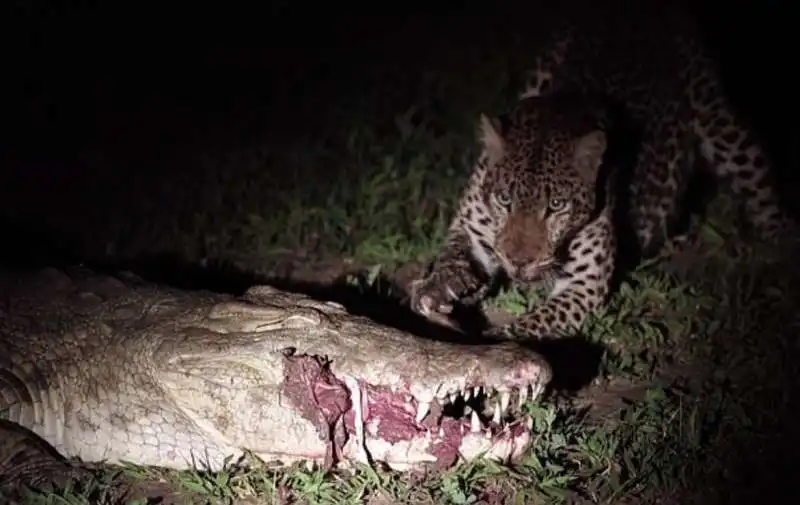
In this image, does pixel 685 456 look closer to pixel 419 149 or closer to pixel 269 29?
→ pixel 419 149

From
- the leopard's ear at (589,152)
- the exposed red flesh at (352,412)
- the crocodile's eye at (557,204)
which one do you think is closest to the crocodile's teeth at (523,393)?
the exposed red flesh at (352,412)

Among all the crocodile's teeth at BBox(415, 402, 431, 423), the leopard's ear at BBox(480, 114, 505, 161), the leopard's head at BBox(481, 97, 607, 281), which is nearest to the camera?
the crocodile's teeth at BBox(415, 402, 431, 423)

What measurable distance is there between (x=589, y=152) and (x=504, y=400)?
80.4 inches

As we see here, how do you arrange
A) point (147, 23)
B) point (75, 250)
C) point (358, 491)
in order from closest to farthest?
point (358, 491)
point (75, 250)
point (147, 23)

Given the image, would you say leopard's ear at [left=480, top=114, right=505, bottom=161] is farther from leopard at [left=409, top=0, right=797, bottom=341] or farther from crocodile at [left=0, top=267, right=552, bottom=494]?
crocodile at [left=0, top=267, right=552, bottom=494]

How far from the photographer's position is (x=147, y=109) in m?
10.5

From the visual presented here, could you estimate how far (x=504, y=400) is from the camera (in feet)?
14.8

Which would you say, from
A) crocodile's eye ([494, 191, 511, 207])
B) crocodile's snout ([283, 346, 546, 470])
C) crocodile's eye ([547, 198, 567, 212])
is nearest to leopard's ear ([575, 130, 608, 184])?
crocodile's eye ([547, 198, 567, 212])

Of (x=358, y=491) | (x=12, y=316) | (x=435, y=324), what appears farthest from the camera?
(x=435, y=324)

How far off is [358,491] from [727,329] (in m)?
2.50

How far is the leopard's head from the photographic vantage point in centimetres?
606

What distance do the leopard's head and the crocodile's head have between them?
1542mm

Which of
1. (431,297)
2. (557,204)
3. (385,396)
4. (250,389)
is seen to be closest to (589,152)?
(557,204)

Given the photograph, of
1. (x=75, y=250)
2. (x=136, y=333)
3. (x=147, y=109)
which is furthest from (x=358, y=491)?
(x=147, y=109)
